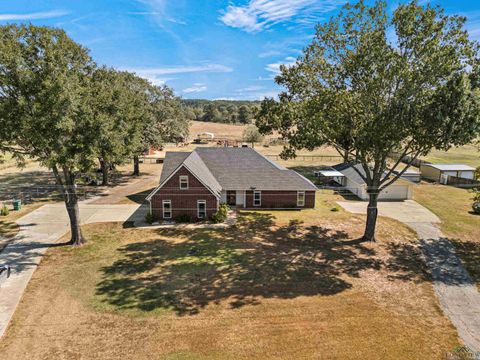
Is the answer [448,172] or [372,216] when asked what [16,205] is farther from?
[448,172]

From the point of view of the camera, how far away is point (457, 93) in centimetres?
2045

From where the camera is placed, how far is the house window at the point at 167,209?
3193 centimetres

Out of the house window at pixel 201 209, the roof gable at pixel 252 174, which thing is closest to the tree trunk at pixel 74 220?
the house window at pixel 201 209

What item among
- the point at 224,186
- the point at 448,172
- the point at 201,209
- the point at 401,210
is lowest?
the point at 401,210

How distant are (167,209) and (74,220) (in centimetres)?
852

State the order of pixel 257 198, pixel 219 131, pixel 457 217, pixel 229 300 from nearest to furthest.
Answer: pixel 229 300, pixel 457 217, pixel 257 198, pixel 219 131

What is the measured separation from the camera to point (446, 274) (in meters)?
22.7

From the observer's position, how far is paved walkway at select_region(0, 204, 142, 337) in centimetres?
1903

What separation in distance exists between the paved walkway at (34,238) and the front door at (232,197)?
32.5 feet

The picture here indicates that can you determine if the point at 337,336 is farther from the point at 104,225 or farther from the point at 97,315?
the point at 104,225

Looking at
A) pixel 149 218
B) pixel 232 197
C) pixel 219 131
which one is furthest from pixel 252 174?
pixel 219 131

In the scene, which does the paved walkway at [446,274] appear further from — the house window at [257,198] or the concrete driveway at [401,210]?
the house window at [257,198]

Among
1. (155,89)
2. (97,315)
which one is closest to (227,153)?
(155,89)

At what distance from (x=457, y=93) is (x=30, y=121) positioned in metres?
26.9
